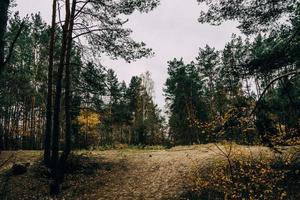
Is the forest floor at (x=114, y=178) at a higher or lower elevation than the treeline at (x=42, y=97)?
lower

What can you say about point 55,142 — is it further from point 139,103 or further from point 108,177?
A: point 139,103

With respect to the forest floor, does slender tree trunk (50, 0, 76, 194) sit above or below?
above

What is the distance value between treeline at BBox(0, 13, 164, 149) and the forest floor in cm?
252

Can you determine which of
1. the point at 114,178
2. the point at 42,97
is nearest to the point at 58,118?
the point at 114,178

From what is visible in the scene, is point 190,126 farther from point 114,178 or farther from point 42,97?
point 42,97

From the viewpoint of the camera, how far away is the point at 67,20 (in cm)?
1215

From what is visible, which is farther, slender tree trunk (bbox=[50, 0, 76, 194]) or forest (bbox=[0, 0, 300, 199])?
slender tree trunk (bbox=[50, 0, 76, 194])

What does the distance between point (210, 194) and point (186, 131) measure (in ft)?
80.9

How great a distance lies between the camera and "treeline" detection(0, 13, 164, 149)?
13773mm

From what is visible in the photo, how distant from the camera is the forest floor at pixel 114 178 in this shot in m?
11.0

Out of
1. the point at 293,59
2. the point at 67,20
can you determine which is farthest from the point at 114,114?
the point at 293,59

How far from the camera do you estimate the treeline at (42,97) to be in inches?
542

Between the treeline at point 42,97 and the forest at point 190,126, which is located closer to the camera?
the forest at point 190,126

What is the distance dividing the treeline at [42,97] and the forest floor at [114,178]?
8.27 feet
